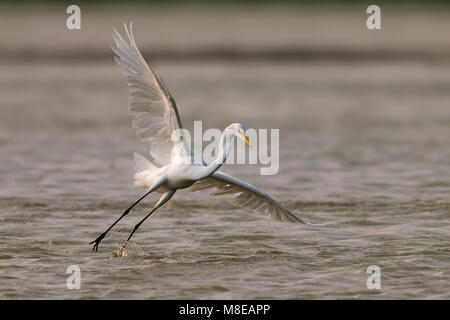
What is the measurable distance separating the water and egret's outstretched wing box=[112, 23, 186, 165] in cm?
144

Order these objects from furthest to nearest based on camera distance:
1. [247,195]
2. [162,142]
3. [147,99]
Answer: [247,195]
[162,142]
[147,99]

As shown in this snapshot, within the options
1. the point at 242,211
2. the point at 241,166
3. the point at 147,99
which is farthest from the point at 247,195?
the point at 241,166

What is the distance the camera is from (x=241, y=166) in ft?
63.8

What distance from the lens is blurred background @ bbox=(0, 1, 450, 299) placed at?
11531mm

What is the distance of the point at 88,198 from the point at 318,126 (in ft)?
33.1

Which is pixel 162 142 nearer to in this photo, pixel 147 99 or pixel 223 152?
pixel 147 99

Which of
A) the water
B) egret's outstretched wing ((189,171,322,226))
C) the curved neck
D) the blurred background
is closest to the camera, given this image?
the water

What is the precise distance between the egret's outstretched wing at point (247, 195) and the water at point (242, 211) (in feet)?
1.52

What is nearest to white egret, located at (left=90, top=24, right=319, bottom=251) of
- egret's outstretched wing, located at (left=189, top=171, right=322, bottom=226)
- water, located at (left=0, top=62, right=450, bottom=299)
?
egret's outstretched wing, located at (left=189, top=171, right=322, bottom=226)

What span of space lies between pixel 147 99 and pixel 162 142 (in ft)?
2.04

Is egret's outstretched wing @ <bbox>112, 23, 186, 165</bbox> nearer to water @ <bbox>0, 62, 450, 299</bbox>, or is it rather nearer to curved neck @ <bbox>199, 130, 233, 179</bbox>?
curved neck @ <bbox>199, 130, 233, 179</bbox>

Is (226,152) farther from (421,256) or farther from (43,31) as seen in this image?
(43,31)

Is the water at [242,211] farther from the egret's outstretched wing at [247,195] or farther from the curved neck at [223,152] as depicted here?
the curved neck at [223,152]
